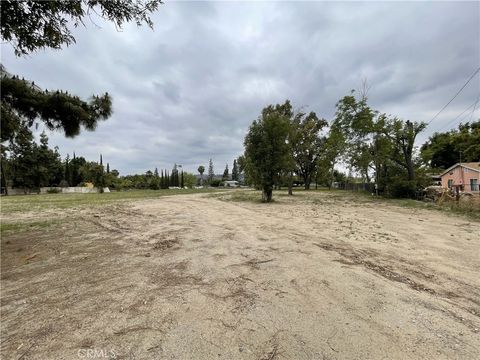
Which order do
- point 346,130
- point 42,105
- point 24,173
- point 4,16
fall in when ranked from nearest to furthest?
1. point 4,16
2. point 42,105
3. point 346,130
4. point 24,173

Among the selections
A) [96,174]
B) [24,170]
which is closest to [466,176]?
[96,174]

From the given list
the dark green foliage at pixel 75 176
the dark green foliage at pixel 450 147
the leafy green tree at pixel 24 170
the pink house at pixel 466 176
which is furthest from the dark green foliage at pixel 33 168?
the pink house at pixel 466 176

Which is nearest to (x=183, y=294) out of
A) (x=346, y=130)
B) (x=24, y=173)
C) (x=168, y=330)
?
(x=168, y=330)

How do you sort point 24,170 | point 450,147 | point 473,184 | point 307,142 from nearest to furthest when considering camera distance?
point 473,184
point 307,142
point 450,147
point 24,170

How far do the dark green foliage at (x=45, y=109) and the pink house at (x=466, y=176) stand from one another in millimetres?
30366

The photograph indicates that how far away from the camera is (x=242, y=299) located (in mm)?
2955

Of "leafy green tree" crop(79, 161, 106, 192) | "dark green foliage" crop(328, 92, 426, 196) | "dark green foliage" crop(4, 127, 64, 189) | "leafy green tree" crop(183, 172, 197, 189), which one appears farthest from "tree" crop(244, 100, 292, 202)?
"leafy green tree" crop(183, 172, 197, 189)

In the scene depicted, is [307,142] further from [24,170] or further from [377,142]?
[24,170]

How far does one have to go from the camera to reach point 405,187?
19.5 meters

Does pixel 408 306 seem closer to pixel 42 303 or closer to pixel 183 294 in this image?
pixel 183 294

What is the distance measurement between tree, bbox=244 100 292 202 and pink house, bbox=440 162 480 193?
19678 millimetres

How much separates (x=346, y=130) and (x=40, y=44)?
22.8 meters

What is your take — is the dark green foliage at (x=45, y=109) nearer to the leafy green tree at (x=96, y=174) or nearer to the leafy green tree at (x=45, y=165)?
the leafy green tree at (x=96, y=174)

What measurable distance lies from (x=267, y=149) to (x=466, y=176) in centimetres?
2539
